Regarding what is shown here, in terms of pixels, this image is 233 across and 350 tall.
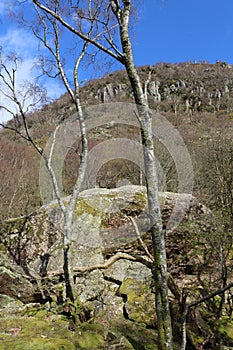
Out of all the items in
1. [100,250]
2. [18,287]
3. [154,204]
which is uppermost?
[154,204]

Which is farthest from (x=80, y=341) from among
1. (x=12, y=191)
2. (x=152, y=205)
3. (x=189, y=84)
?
(x=189, y=84)

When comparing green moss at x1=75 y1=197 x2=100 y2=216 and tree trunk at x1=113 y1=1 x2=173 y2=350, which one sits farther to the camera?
green moss at x1=75 y1=197 x2=100 y2=216

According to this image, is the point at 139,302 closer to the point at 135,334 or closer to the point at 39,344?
the point at 135,334

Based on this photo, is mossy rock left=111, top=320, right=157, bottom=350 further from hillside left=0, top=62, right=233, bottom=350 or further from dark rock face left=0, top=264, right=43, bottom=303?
dark rock face left=0, top=264, right=43, bottom=303

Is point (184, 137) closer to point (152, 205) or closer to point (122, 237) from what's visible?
point (122, 237)

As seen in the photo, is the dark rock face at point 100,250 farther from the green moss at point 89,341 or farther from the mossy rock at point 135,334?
the green moss at point 89,341

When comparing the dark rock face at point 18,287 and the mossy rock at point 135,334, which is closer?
the mossy rock at point 135,334

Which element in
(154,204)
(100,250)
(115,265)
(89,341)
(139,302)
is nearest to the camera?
(154,204)

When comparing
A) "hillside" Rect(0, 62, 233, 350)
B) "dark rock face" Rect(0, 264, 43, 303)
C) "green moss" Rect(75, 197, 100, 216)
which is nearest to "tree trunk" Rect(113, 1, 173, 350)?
"hillside" Rect(0, 62, 233, 350)

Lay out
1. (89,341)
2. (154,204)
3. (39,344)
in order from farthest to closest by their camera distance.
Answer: (89,341) → (154,204) → (39,344)

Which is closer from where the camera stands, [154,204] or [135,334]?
[154,204]

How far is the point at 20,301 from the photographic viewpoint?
20.1ft

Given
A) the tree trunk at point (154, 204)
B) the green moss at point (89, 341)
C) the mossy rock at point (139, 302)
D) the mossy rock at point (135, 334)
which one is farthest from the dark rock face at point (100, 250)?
the tree trunk at point (154, 204)

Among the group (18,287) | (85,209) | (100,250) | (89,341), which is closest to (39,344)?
(89,341)
